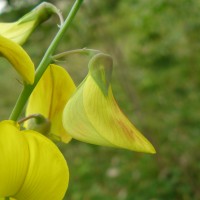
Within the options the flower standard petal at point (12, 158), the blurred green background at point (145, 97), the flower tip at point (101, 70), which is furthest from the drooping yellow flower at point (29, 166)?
the blurred green background at point (145, 97)

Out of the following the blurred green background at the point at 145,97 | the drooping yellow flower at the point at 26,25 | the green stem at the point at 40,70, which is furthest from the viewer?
the blurred green background at the point at 145,97

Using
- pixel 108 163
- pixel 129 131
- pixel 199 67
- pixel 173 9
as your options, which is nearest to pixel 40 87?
pixel 129 131

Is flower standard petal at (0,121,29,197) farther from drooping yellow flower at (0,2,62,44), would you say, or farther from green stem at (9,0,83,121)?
drooping yellow flower at (0,2,62,44)

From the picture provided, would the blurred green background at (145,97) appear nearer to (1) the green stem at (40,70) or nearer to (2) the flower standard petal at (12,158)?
(1) the green stem at (40,70)

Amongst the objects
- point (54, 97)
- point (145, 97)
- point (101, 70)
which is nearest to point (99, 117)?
point (101, 70)

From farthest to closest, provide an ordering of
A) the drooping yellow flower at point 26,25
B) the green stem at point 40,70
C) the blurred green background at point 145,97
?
the blurred green background at point 145,97
the drooping yellow flower at point 26,25
the green stem at point 40,70

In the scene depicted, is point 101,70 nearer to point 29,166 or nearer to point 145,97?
point 29,166
